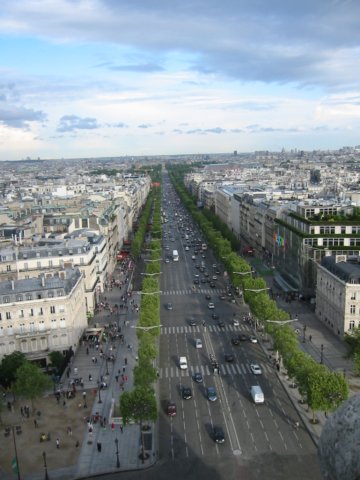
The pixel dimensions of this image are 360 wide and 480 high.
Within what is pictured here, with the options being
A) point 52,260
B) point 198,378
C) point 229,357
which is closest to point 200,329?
point 229,357

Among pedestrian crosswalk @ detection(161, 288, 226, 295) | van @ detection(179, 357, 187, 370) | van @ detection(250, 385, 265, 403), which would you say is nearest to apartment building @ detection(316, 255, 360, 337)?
van @ detection(250, 385, 265, 403)

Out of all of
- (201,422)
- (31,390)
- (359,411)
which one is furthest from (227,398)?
(359,411)

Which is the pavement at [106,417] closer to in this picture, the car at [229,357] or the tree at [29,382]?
the tree at [29,382]

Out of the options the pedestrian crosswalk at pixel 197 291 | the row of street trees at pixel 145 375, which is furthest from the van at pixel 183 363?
the pedestrian crosswalk at pixel 197 291

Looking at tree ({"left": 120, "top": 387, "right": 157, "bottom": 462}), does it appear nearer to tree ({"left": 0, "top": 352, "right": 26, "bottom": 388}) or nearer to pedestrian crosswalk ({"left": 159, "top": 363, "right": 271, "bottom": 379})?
pedestrian crosswalk ({"left": 159, "top": 363, "right": 271, "bottom": 379})

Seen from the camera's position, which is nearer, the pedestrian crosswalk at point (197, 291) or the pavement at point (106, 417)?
the pavement at point (106, 417)

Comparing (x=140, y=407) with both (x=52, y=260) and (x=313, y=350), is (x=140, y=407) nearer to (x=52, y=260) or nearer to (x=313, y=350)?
(x=313, y=350)

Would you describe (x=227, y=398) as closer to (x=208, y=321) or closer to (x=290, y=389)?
(x=290, y=389)
